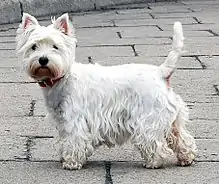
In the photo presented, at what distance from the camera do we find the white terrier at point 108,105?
586 centimetres

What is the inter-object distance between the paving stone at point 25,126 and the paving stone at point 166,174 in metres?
1.05

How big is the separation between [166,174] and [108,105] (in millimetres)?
698

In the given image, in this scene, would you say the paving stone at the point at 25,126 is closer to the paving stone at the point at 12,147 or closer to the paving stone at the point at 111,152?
the paving stone at the point at 12,147

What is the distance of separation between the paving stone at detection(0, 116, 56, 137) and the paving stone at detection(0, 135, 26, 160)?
0.48 ft

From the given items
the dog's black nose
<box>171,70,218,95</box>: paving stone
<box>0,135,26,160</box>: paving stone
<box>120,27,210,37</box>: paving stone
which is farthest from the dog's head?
<box>120,27,210,37</box>: paving stone

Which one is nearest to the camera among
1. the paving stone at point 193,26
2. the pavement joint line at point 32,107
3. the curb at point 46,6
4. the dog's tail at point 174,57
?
the dog's tail at point 174,57

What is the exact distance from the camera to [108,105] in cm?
591

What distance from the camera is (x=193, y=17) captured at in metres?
15.6

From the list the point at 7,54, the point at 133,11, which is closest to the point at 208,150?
the point at 7,54

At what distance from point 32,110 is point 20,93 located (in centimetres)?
86

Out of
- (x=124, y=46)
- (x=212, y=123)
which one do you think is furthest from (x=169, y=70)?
(x=124, y=46)

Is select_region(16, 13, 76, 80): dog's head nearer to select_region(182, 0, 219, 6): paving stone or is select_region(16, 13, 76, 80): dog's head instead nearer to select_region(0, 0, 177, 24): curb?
select_region(0, 0, 177, 24): curb

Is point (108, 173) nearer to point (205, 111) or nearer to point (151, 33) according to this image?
point (205, 111)

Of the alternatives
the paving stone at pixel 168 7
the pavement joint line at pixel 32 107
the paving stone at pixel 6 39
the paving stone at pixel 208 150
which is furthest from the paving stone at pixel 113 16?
the paving stone at pixel 208 150
